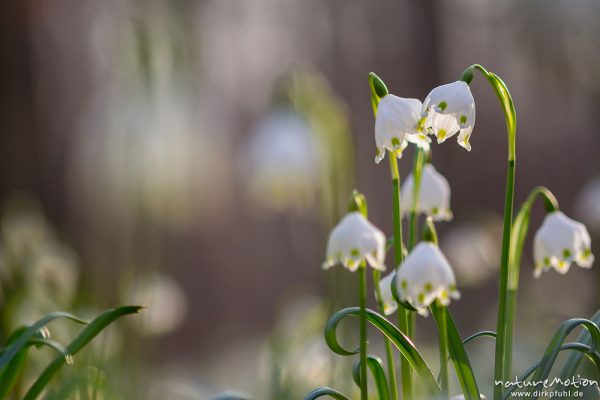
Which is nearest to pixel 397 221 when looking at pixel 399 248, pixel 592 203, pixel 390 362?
pixel 399 248

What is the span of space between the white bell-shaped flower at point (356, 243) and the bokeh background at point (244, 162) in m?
0.35

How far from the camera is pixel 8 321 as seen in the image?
2285 mm

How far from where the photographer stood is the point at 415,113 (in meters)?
1.39

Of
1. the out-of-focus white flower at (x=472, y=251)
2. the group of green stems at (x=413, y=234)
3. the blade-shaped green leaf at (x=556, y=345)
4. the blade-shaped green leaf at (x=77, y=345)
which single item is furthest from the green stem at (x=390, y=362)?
the out-of-focus white flower at (x=472, y=251)

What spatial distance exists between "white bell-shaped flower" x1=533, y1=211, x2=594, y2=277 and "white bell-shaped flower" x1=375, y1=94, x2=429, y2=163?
35 centimetres

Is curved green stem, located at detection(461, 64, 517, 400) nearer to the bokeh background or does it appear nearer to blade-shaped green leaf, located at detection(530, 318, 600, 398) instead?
blade-shaped green leaf, located at detection(530, 318, 600, 398)

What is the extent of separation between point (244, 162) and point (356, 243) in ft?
2.80

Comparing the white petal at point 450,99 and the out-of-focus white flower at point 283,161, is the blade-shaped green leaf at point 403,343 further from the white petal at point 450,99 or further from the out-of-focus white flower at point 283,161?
the out-of-focus white flower at point 283,161

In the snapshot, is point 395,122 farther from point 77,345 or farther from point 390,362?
point 77,345

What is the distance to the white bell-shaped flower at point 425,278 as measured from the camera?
1.28 metres

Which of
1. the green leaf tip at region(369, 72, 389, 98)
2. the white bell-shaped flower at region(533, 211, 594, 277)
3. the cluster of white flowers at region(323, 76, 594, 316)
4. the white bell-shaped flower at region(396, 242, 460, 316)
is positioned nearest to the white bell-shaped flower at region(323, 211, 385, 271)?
the cluster of white flowers at region(323, 76, 594, 316)

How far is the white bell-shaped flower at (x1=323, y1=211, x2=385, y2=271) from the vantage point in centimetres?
141

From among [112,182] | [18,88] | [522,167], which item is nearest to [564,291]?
[522,167]

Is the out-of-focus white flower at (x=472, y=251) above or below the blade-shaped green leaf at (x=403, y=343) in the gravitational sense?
below
